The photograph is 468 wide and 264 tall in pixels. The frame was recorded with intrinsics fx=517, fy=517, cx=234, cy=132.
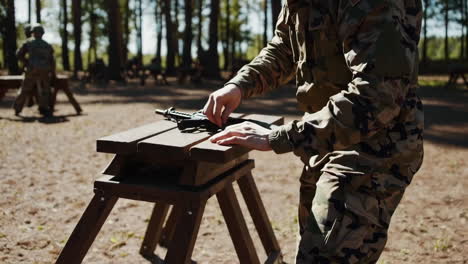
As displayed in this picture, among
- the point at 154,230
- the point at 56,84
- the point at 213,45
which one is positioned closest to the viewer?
the point at 154,230

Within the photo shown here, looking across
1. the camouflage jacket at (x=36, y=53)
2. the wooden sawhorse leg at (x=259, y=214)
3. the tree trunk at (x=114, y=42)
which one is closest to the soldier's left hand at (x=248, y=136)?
the wooden sawhorse leg at (x=259, y=214)

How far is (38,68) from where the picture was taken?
1250cm

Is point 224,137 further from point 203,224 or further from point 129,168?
point 203,224

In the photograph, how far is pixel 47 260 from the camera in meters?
4.09

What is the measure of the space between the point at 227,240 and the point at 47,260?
1514 millimetres

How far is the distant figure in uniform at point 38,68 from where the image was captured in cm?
1230

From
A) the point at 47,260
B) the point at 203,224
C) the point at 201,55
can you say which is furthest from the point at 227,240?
the point at 201,55

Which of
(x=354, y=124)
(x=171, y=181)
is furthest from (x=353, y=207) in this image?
(x=171, y=181)

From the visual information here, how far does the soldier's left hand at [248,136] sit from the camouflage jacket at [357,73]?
0.05 m

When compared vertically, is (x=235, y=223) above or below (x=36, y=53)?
below

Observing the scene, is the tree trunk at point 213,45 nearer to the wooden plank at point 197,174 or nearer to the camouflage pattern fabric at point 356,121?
the wooden plank at point 197,174

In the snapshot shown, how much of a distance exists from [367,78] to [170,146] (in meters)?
0.97

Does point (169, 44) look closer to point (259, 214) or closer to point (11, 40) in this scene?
point (11, 40)

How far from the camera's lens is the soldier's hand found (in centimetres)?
267
